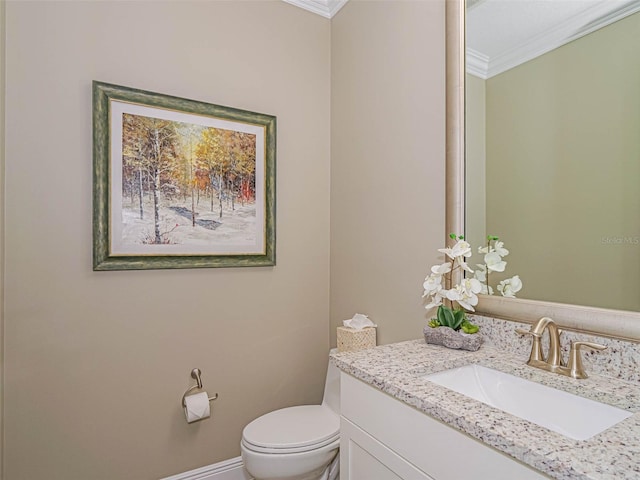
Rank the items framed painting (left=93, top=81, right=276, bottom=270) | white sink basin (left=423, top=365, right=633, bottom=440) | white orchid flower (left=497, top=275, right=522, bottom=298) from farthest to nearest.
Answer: framed painting (left=93, top=81, right=276, bottom=270), white orchid flower (left=497, top=275, right=522, bottom=298), white sink basin (left=423, top=365, right=633, bottom=440)

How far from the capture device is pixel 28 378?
1.55 m

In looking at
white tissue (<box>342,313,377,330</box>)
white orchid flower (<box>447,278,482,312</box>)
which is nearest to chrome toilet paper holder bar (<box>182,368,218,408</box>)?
white tissue (<box>342,313,377,330</box>)

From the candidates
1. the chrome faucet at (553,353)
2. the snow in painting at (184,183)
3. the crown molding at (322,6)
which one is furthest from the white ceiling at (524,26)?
the snow in painting at (184,183)

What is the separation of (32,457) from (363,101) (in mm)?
2242

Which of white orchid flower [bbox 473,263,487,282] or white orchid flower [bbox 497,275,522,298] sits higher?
white orchid flower [bbox 473,263,487,282]

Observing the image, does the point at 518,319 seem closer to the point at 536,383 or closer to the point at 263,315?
the point at 536,383

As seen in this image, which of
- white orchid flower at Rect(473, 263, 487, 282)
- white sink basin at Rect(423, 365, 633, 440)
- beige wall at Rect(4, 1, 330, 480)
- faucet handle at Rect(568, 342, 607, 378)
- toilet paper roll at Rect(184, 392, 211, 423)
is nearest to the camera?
white sink basin at Rect(423, 365, 633, 440)

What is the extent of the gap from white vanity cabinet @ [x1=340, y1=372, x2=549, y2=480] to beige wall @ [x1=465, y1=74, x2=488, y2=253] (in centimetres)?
68

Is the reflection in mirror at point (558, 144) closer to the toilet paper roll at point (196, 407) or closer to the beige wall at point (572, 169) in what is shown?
the beige wall at point (572, 169)

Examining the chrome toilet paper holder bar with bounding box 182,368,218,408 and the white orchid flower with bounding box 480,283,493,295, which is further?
the chrome toilet paper holder bar with bounding box 182,368,218,408

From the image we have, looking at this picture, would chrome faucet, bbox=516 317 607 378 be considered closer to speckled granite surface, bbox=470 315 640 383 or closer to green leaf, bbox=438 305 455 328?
speckled granite surface, bbox=470 315 640 383

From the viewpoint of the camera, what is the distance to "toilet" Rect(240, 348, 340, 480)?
61.1 inches

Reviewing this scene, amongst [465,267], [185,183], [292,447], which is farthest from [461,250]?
[185,183]

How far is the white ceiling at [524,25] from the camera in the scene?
112 cm
